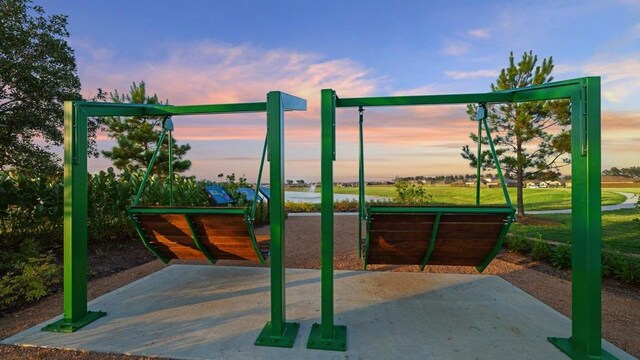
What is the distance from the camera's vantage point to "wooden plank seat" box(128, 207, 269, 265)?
324 centimetres

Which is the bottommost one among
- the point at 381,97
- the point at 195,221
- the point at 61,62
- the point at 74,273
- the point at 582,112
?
the point at 74,273

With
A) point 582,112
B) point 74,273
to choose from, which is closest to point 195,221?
point 74,273

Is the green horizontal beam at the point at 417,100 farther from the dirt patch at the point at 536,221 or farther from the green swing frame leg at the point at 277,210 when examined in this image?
the dirt patch at the point at 536,221

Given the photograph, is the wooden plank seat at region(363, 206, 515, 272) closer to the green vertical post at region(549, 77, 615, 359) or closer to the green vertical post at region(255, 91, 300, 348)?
the green vertical post at region(549, 77, 615, 359)

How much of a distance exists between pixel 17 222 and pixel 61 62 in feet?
25.3

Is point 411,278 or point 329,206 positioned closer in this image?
point 329,206

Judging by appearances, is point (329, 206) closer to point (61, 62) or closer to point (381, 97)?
point (381, 97)

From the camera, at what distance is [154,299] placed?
12.9ft

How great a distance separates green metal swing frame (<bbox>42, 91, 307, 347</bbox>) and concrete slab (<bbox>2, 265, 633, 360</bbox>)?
185mm

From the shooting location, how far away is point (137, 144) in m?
18.9

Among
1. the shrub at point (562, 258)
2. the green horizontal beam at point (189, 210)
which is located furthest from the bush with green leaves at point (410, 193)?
the green horizontal beam at point (189, 210)

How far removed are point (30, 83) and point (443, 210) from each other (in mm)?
13165

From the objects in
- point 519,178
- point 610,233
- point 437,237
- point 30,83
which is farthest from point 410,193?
point 30,83

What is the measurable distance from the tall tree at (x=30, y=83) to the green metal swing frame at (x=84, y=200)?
9657mm
